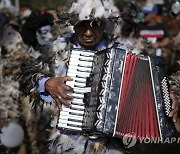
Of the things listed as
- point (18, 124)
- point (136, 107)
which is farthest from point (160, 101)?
point (18, 124)

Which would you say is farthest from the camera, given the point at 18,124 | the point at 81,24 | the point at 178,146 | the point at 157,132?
the point at 178,146

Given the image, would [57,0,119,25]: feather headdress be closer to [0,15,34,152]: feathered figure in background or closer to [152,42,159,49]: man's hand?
[0,15,34,152]: feathered figure in background

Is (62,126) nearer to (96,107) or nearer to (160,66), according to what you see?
(96,107)

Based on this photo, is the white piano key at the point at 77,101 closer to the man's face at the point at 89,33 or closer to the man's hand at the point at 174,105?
the man's face at the point at 89,33

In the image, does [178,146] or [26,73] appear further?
[178,146]

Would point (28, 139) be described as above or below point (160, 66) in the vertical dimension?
below

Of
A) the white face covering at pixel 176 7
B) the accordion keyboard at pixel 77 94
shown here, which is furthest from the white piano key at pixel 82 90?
the white face covering at pixel 176 7

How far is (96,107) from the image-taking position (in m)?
3.51

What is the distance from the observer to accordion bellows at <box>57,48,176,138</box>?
3488 millimetres

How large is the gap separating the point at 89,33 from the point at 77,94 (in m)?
0.52

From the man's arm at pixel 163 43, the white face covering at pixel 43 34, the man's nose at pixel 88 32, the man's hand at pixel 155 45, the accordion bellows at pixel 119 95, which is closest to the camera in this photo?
the accordion bellows at pixel 119 95

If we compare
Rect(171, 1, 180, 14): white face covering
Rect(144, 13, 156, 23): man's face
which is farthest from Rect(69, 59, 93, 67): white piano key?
Rect(171, 1, 180, 14): white face covering

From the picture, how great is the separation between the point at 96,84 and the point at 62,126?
405 mm

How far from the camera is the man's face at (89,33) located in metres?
3.75
